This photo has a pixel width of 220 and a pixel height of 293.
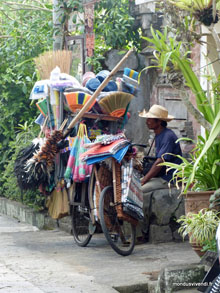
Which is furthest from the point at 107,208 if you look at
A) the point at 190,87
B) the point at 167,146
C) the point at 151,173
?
the point at 190,87

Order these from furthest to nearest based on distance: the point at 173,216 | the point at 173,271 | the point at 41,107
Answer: the point at 41,107 < the point at 173,216 < the point at 173,271

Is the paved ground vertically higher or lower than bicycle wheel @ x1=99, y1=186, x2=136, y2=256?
lower

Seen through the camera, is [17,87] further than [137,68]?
Yes

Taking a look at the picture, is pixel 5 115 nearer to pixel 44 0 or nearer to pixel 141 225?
pixel 44 0

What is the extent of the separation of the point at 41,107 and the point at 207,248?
3.97m

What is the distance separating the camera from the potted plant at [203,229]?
5.79 m

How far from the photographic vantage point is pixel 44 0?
13.1 m

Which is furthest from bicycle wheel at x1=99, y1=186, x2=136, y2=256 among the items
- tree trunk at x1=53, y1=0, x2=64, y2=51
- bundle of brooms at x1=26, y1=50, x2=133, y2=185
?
tree trunk at x1=53, y1=0, x2=64, y2=51

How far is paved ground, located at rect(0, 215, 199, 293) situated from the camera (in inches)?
234

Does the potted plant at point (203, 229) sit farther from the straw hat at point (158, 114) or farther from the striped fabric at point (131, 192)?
the straw hat at point (158, 114)

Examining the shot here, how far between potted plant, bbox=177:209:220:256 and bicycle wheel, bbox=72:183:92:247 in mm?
2317

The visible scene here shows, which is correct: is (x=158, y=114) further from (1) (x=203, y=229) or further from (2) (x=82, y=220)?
(1) (x=203, y=229)

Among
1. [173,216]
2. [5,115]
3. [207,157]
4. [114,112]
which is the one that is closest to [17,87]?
[5,115]

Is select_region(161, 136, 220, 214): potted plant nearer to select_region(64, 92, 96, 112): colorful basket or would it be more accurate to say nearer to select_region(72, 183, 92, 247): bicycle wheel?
select_region(72, 183, 92, 247): bicycle wheel
